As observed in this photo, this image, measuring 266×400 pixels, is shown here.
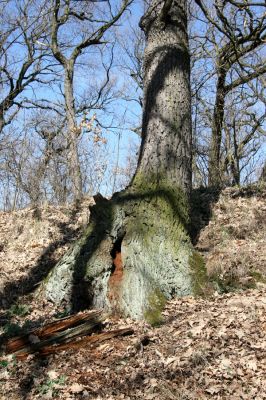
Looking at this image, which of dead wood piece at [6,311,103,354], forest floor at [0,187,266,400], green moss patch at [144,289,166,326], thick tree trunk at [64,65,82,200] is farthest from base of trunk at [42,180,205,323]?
thick tree trunk at [64,65,82,200]

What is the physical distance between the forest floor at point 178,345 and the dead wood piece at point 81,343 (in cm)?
6

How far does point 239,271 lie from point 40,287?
300cm

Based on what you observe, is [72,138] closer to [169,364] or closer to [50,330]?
[50,330]

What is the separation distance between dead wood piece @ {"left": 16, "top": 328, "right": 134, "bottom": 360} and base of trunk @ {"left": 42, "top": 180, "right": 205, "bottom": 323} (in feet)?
1.39

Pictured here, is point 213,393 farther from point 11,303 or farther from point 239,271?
point 11,303

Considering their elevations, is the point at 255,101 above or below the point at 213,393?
above

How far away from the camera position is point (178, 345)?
4527mm

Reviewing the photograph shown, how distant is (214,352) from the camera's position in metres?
4.24

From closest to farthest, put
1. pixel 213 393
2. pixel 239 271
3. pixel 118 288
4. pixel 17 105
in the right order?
pixel 213 393
pixel 118 288
pixel 239 271
pixel 17 105

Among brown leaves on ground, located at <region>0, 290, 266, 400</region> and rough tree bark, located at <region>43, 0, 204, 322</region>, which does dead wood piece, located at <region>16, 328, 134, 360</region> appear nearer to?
brown leaves on ground, located at <region>0, 290, 266, 400</region>

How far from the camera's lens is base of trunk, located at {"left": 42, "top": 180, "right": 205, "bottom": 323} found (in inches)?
215

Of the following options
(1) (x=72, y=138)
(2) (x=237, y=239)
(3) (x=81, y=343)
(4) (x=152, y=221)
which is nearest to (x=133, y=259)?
(4) (x=152, y=221)

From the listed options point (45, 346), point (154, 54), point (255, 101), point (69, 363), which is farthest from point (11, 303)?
point (255, 101)

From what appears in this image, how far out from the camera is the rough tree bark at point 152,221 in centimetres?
558
